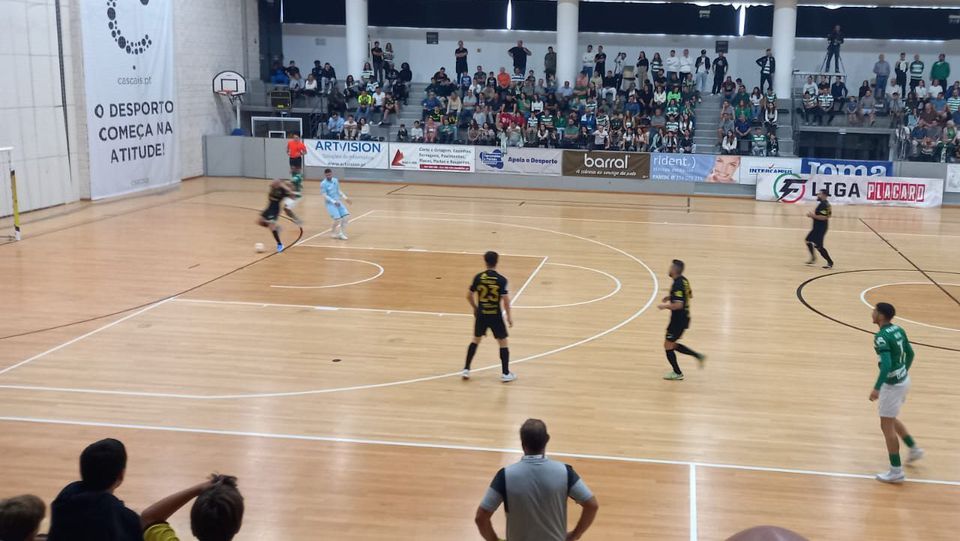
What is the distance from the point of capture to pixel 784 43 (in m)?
38.2

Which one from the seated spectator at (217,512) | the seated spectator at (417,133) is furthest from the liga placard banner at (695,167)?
the seated spectator at (217,512)

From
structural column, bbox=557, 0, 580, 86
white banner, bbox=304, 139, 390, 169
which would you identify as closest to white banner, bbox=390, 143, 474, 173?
white banner, bbox=304, 139, 390, 169

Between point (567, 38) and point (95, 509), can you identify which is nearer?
point (95, 509)

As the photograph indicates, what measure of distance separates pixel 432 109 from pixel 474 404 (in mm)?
26967

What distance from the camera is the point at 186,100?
35.7m

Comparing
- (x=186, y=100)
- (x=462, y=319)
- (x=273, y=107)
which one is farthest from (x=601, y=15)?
(x=462, y=319)

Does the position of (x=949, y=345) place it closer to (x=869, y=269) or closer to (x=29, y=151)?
(x=869, y=269)

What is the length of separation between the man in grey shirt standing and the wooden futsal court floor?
318 cm

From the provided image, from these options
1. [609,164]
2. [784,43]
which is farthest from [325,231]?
[784,43]

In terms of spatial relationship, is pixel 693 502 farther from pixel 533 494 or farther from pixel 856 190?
pixel 856 190

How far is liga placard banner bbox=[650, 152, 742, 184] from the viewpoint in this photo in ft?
110

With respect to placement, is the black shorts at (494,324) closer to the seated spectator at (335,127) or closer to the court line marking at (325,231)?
the court line marking at (325,231)

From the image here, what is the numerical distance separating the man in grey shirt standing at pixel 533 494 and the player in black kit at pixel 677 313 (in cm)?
741

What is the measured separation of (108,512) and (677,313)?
951cm
